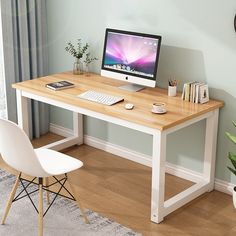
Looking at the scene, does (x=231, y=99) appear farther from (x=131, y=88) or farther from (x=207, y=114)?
(x=131, y=88)

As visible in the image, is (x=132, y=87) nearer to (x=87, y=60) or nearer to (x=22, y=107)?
(x=87, y=60)

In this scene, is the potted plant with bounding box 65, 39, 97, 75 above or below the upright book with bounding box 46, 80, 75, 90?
above

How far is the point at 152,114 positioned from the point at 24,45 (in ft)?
5.48

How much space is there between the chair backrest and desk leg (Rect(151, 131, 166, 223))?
0.72 m

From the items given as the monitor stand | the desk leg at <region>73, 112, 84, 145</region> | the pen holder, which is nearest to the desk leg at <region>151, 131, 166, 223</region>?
the pen holder

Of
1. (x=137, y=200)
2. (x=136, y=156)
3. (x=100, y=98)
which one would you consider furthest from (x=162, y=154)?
(x=136, y=156)

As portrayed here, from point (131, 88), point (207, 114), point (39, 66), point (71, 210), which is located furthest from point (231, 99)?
point (39, 66)

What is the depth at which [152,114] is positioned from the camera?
3.34m

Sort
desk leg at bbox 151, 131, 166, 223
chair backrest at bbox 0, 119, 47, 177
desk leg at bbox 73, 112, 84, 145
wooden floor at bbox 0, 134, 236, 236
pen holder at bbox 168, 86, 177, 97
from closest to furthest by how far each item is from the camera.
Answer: chair backrest at bbox 0, 119, 47, 177
desk leg at bbox 151, 131, 166, 223
wooden floor at bbox 0, 134, 236, 236
pen holder at bbox 168, 86, 177, 97
desk leg at bbox 73, 112, 84, 145

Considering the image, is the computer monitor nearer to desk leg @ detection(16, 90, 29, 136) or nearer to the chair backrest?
desk leg @ detection(16, 90, 29, 136)

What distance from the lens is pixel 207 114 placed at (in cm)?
353

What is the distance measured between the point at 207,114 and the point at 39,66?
1.80 m

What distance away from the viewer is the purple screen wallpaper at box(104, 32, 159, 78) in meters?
3.73

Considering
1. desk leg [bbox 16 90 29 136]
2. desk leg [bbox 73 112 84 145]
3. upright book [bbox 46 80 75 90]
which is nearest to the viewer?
upright book [bbox 46 80 75 90]
